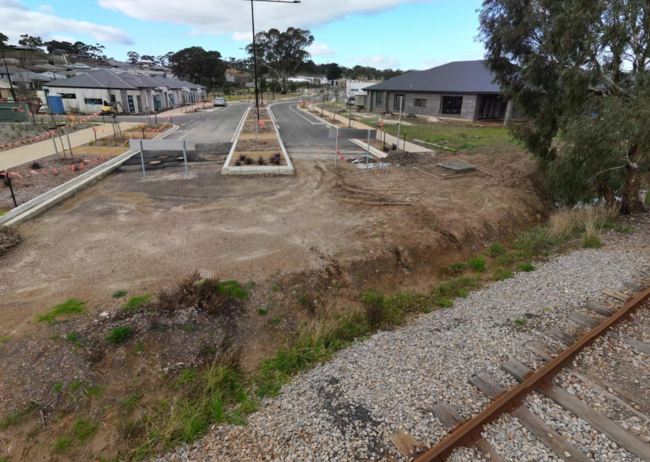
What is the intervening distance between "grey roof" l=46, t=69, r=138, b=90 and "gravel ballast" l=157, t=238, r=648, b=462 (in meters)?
44.5

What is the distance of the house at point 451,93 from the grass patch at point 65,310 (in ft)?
119

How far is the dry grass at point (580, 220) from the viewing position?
1049 centimetres

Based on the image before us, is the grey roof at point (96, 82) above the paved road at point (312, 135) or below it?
above

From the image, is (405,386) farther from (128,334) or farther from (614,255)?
(614,255)

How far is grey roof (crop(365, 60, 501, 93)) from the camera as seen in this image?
1457 inches

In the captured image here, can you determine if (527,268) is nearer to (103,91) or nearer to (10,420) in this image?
(10,420)

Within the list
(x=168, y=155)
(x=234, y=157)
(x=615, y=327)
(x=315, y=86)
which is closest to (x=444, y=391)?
(x=615, y=327)

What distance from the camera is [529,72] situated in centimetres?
1201

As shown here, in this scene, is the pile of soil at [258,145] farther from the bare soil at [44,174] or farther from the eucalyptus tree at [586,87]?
the eucalyptus tree at [586,87]

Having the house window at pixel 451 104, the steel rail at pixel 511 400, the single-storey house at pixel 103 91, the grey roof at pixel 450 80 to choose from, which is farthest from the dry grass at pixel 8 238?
the house window at pixel 451 104

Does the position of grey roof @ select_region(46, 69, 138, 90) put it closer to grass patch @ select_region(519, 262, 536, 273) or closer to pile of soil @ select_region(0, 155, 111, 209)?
pile of soil @ select_region(0, 155, 111, 209)

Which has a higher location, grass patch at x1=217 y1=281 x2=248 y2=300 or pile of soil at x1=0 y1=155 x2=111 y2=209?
pile of soil at x1=0 y1=155 x2=111 y2=209

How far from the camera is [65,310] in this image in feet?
21.0

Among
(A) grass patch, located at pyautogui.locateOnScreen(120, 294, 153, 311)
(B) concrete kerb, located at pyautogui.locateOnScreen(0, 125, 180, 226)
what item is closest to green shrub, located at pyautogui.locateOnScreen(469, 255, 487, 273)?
(A) grass patch, located at pyautogui.locateOnScreen(120, 294, 153, 311)
